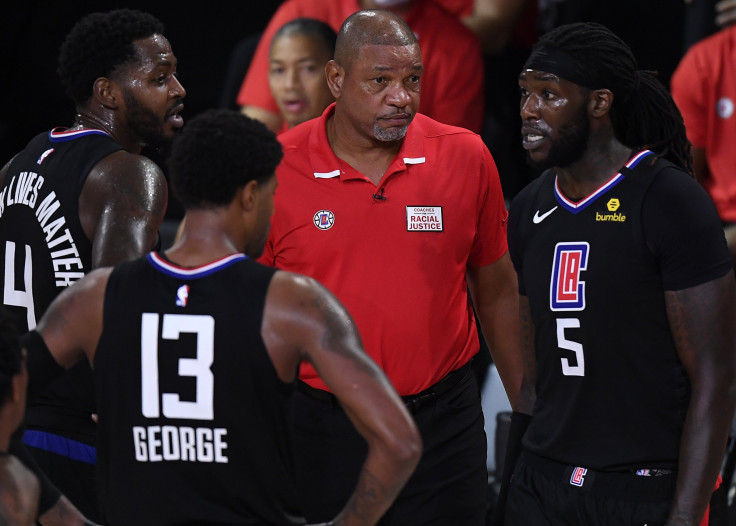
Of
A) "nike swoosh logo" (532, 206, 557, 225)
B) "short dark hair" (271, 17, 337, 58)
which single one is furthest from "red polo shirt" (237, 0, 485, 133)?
"nike swoosh logo" (532, 206, 557, 225)

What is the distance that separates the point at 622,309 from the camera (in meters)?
2.84

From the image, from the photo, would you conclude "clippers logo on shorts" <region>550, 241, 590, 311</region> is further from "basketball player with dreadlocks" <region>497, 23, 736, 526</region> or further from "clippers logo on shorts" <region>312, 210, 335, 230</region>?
"clippers logo on shorts" <region>312, 210, 335, 230</region>

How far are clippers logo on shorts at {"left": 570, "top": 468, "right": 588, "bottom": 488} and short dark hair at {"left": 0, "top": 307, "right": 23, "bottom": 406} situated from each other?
4.59 ft

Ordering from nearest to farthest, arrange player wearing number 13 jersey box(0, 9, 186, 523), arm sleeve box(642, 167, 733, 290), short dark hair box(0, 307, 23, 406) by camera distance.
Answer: short dark hair box(0, 307, 23, 406) < arm sleeve box(642, 167, 733, 290) < player wearing number 13 jersey box(0, 9, 186, 523)

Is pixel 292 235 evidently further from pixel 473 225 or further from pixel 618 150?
pixel 618 150

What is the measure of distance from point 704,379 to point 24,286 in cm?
183

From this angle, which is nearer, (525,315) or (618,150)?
(618,150)

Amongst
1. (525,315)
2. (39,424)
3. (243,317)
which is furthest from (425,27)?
(243,317)

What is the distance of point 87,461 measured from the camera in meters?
3.22

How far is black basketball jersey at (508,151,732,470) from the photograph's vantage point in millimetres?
2758

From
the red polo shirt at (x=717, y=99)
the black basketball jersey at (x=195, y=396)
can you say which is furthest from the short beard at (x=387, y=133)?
the red polo shirt at (x=717, y=99)

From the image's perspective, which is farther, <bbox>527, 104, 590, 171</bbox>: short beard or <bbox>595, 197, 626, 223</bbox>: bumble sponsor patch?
<bbox>527, 104, 590, 171</bbox>: short beard

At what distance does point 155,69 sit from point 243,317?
146 centimetres

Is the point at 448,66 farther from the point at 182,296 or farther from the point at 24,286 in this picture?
the point at 182,296
